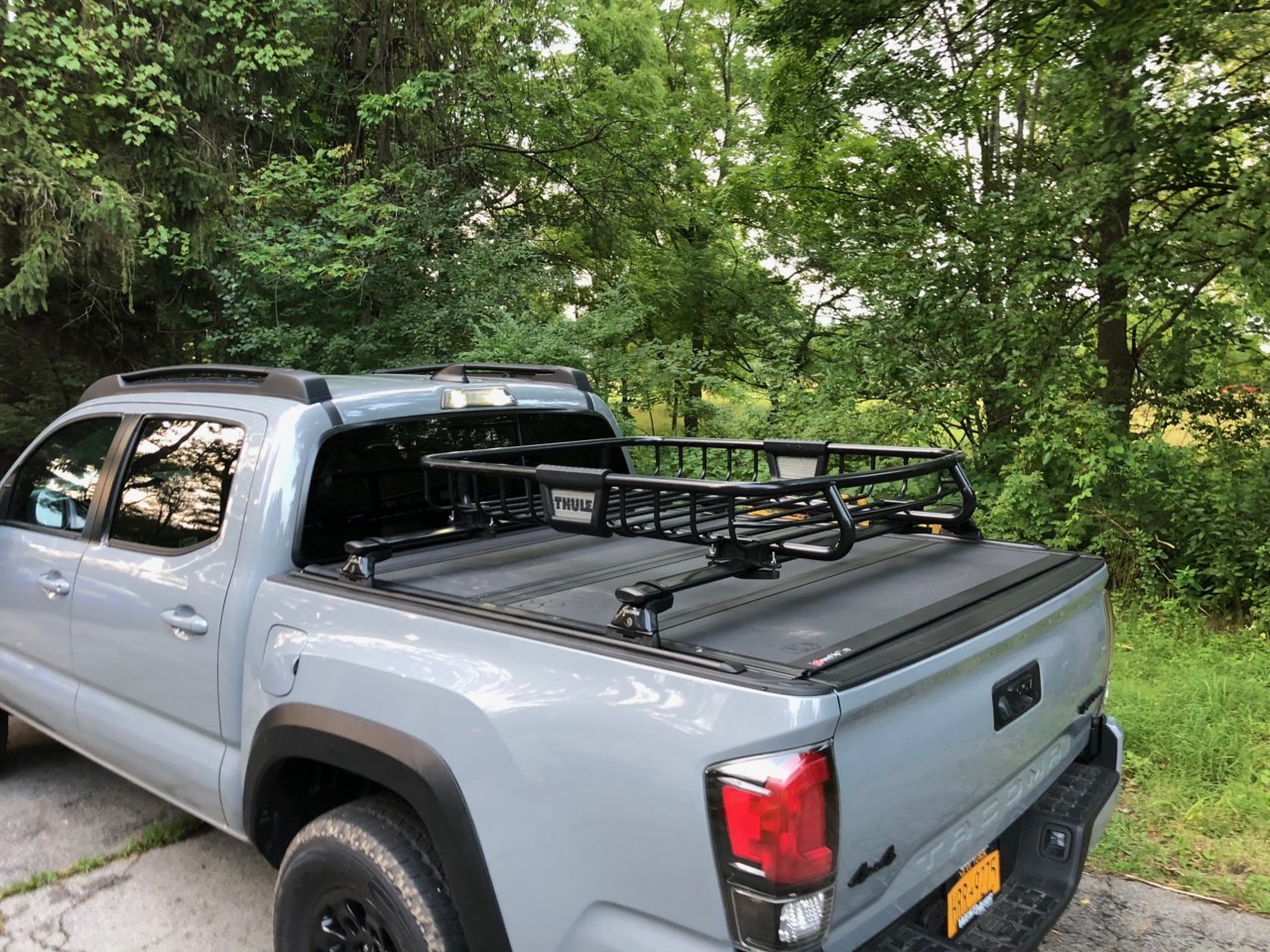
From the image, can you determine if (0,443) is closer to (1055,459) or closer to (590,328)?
(590,328)

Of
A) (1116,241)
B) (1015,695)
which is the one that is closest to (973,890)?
(1015,695)

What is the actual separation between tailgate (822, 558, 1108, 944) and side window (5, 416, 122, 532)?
288cm

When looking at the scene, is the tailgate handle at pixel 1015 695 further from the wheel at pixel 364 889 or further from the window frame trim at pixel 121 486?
the window frame trim at pixel 121 486

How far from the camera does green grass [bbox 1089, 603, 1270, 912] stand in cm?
325

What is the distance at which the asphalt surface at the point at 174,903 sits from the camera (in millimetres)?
2846

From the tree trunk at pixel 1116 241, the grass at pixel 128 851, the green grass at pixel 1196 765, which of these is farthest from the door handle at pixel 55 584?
the tree trunk at pixel 1116 241

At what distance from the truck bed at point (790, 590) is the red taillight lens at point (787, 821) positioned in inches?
7.3

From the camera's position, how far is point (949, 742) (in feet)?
5.96

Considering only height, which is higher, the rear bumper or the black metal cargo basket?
the black metal cargo basket

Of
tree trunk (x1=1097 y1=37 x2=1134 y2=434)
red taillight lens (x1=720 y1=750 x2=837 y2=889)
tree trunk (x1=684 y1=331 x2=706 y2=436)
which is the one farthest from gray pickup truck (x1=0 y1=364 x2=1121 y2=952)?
tree trunk (x1=684 y1=331 x2=706 y2=436)

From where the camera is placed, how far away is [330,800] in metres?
2.54

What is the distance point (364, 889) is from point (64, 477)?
2.31m

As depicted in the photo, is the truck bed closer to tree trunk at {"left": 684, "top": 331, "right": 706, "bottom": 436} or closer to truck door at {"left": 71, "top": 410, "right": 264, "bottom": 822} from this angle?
truck door at {"left": 71, "top": 410, "right": 264, "bottom": 822}

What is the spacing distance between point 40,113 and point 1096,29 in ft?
29.5
